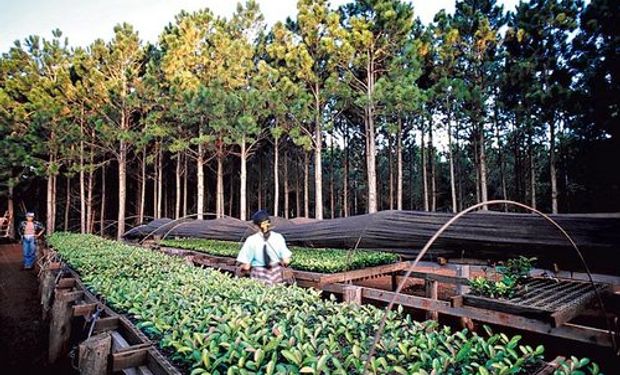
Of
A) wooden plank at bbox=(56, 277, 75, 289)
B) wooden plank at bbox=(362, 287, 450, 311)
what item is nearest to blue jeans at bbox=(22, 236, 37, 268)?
wooden plank at bbox=(56, 277, 75, 289)

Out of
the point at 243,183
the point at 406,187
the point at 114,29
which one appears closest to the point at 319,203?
the point at 243,183

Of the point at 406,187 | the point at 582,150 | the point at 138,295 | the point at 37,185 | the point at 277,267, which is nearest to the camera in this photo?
the point at 138,295

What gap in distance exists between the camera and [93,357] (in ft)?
8.49

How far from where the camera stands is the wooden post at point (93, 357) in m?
2.57

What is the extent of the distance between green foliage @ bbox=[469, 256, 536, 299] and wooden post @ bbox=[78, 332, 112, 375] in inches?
147

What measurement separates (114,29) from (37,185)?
14.1m

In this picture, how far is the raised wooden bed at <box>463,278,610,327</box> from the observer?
339 centimetres

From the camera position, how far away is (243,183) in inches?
680

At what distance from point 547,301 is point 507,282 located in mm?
430

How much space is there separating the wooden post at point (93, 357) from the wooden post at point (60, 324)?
2.45 metres

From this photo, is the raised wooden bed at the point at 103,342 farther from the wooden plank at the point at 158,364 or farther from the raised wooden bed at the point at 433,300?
the raised wooden bed at the point at 433,300

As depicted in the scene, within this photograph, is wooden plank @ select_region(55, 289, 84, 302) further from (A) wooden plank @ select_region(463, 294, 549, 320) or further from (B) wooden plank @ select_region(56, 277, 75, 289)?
(A) wooden plank @ select_region(463, 294, 549, 320)

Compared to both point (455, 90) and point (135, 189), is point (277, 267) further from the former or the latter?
point (135, 189)

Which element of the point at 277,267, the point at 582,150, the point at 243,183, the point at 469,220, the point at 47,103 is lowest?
the point at 277,267
